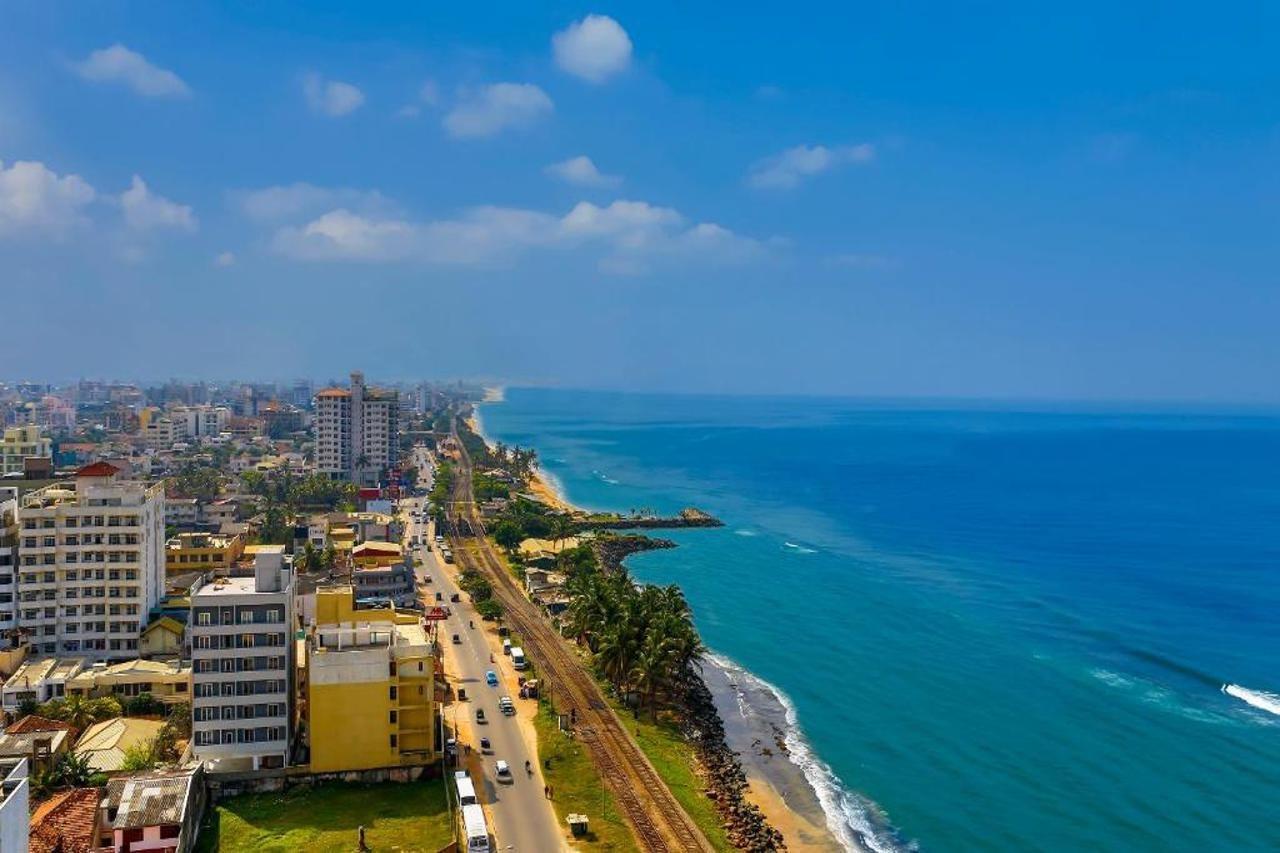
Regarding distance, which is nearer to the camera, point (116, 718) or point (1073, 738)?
point (116, 718)

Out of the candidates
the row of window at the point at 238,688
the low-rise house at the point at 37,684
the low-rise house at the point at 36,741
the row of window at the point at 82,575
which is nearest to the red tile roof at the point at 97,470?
the row of window at the point at 82,575

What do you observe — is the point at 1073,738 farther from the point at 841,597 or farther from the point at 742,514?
the point at 742,514

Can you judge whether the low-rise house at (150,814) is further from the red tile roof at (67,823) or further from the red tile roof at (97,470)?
the red tile roof at (97,470)

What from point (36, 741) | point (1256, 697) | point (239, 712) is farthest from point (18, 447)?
point (1256, 697)

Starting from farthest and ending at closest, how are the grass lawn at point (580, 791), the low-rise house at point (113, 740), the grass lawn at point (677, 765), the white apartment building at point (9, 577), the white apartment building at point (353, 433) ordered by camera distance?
the white apartment building at point (353, 433)
the white apartment building at point (9, 577)
the low-rise house at point (113, 740)
the grass lawn at point (677, 765)
the grass lawn at point (580, 791)

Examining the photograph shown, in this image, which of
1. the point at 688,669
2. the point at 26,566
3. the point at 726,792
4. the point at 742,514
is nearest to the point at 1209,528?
→ the point at 742,514

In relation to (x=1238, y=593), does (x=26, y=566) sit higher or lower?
higher
